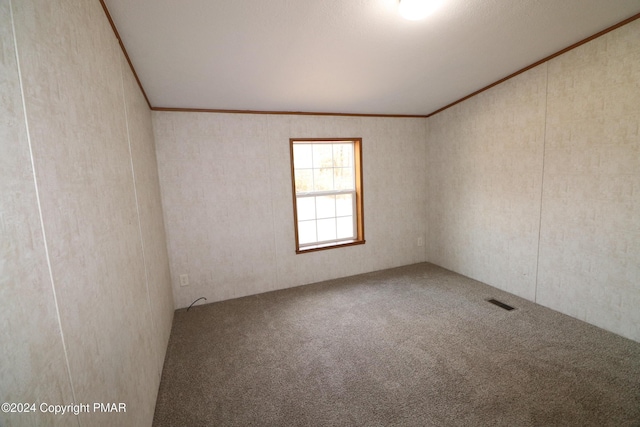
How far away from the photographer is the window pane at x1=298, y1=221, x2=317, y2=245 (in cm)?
361

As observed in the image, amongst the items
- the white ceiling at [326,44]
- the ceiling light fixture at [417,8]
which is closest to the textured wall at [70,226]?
the white ceiling at [326,44]

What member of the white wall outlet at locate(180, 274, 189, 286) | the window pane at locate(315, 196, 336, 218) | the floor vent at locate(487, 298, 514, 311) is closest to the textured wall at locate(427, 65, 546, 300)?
the floor vent at locate(487, 298, 514, 311)

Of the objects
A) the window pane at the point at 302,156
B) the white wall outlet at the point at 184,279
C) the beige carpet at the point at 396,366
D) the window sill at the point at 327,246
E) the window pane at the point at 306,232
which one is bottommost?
the beige carpet at the point at 396,366

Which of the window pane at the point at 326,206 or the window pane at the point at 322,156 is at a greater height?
the window pane at the point at 322,156

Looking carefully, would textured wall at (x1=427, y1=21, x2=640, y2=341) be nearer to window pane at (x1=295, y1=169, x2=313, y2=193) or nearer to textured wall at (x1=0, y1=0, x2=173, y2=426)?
window pane at (x1=295, y1=169, x2=313, y2=193)

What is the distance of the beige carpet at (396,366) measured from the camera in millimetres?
1593

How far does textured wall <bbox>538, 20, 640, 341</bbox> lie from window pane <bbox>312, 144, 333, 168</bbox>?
7.65ft

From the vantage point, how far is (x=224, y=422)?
158 centimetres

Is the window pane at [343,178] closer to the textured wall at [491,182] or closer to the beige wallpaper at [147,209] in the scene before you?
the textured wall at [491,182]

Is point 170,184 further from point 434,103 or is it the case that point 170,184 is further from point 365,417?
point 434,103

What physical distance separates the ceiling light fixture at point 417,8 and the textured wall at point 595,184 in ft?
5.33

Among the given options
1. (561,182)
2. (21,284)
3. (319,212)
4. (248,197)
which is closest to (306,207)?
(319,212)

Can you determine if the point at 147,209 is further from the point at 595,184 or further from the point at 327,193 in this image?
the point at 595,184

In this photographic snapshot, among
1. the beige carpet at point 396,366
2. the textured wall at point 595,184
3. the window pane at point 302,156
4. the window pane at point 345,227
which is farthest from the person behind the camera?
the window pane at point 345,227
